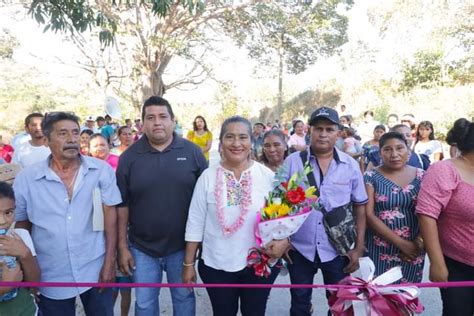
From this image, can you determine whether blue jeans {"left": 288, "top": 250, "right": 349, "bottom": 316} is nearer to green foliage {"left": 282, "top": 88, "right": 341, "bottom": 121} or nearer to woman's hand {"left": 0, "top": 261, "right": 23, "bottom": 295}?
woman's hand {"left": 0, "top": 261, "right": 23, "bottom": 295}

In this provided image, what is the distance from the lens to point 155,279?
2615mm

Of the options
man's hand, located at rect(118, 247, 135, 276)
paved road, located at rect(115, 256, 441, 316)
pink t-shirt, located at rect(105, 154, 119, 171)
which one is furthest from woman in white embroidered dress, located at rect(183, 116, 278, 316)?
pink t-shirt, located at rect(105, 154, 119, 171)

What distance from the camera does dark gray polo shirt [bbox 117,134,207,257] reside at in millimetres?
2477

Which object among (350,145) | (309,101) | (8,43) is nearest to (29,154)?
(350,145)

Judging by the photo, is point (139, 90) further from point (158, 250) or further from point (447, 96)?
point (447, 96)

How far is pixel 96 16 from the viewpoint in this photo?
3875 millimetres

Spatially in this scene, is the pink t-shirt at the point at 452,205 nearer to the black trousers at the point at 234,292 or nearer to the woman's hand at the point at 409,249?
the woman's hand at the point at 409,249

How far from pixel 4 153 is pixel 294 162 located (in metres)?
5.47

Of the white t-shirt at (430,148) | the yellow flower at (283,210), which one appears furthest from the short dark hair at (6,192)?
the white t-shirt at (430,148)

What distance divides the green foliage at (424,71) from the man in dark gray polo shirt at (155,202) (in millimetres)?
18358

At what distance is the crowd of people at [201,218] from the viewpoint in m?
2.24

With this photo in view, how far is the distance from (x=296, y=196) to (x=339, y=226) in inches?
21.4

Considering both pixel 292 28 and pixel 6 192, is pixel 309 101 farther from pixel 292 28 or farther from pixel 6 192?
pixel 6 192

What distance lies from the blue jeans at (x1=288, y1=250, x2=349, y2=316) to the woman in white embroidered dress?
27cm
